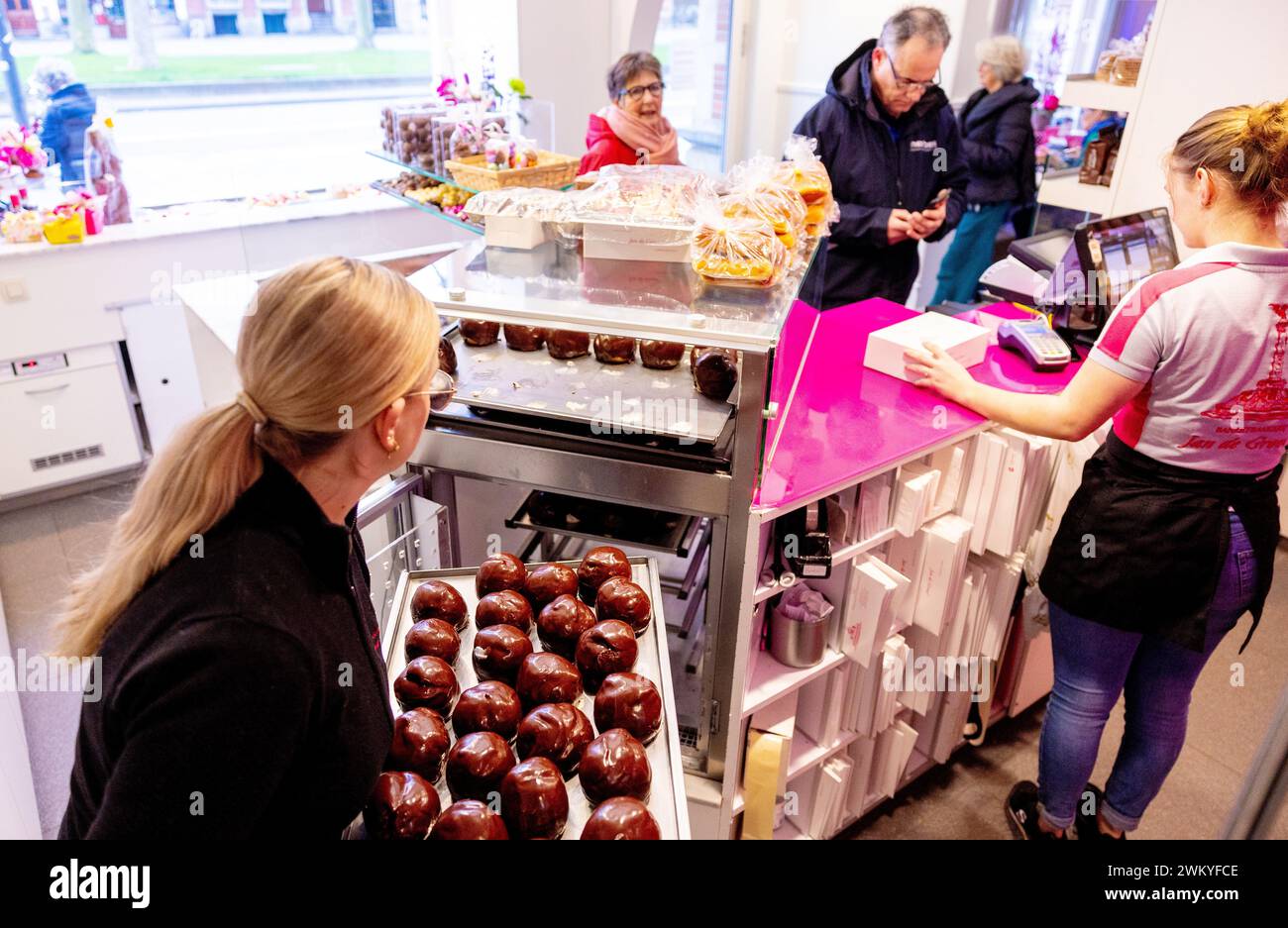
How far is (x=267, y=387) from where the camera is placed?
111cm

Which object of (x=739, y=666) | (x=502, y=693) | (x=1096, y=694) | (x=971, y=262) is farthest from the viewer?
(x=971, y=262)

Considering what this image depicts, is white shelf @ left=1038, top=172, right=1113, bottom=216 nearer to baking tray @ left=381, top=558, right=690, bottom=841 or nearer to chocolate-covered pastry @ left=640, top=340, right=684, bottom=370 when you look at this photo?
chocolate-covered pastry @ left=640, top=340, right=684, bottom=370

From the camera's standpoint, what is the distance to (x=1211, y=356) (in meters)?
1.77

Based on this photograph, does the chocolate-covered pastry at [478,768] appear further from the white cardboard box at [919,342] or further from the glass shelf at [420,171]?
the glass shelf at [420,171]

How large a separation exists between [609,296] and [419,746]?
936 mm

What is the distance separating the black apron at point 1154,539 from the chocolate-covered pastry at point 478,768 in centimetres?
145

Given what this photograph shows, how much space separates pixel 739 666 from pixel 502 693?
68 centimetres

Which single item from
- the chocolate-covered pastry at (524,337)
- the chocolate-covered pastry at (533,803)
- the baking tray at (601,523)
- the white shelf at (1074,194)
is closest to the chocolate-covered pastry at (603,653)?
the chocolate-covered pastry at (533,803)

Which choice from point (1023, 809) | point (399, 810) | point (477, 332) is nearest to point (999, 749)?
point (1023, 809)

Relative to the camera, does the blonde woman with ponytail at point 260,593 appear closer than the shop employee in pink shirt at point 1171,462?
Yes

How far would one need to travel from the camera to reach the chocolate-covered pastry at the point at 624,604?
1.69 m

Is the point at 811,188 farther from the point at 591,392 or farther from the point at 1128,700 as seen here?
the point at 1128,700
